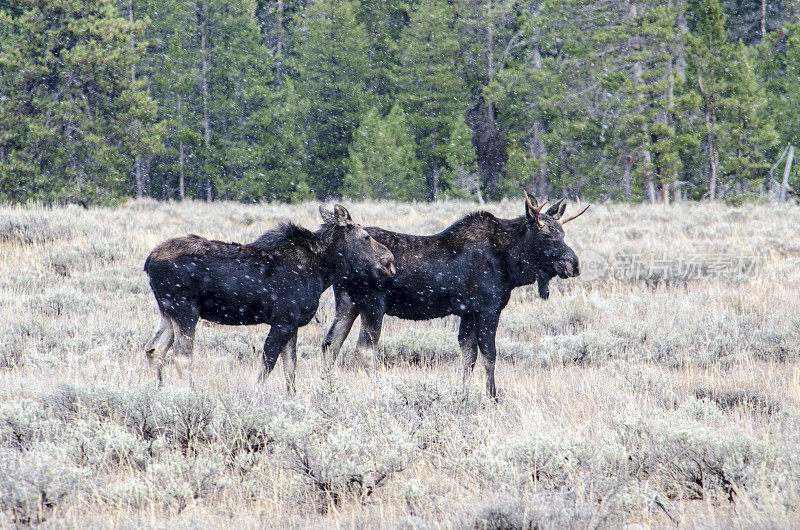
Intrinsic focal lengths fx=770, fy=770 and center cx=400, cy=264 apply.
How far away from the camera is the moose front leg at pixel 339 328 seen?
7.39 m

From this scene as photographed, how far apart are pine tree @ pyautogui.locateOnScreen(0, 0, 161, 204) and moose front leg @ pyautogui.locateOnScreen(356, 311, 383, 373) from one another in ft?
71.5

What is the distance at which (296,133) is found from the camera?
40.6 metres

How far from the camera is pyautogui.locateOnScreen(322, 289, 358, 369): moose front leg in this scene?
7387mm


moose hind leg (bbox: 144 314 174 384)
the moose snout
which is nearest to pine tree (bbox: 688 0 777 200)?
the moose snout

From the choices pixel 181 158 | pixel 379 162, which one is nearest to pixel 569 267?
pixel 379 162

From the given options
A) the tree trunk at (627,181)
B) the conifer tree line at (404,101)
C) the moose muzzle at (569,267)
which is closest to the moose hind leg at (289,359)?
the moose muzzle at (569,267)

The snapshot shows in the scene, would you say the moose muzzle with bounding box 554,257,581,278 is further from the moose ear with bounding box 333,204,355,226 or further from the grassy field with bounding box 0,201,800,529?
the moose ear with bounding box 333,204,355,226

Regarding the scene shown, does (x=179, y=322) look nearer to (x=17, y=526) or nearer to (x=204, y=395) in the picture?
(x=204, y=395)

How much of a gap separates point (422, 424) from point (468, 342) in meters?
2.26

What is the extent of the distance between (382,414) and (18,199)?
24.7 metres

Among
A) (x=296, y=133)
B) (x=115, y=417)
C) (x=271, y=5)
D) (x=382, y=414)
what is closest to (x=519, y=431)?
(x=382, y=414)

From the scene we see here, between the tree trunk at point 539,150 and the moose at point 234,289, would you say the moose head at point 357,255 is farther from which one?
the tree trunk at point 539,150

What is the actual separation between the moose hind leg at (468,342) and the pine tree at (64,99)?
73.1ft

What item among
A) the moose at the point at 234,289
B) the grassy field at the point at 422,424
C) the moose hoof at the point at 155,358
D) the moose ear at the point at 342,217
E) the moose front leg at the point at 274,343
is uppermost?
the moose ear at the point at 342,217
